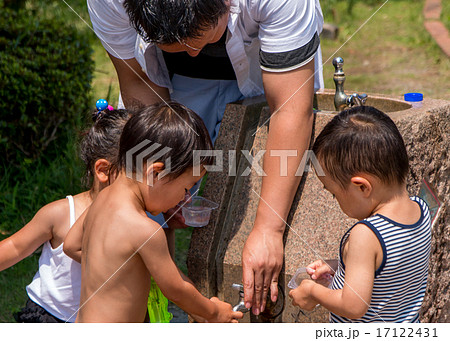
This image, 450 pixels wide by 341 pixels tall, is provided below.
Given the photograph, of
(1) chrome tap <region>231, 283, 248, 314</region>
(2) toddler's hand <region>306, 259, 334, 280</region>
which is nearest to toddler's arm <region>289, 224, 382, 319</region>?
(2) toddler's hand <region>306, 259, 334, 280</region>

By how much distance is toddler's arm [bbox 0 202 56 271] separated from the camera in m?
2.33

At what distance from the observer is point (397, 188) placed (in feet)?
6.61

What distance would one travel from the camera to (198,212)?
2602 millimetres

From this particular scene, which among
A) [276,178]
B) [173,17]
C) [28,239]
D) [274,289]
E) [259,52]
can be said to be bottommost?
[274,289]

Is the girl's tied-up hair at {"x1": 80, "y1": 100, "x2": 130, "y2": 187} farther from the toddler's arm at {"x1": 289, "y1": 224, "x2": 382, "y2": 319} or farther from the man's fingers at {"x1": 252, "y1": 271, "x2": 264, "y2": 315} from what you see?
the toddler's arm at {"x1": 289, "y1": 224, "x2": 382, "y2": 319}

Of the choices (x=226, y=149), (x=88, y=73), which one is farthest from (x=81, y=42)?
(x=226, y=149)

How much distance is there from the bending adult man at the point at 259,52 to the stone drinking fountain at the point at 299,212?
110 mm

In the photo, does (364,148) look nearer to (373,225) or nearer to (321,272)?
(373,225)

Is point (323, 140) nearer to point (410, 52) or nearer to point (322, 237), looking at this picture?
point (322, 237)

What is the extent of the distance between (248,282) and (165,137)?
0.66 m

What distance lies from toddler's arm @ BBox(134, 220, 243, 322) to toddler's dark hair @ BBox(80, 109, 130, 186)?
417 millimetres

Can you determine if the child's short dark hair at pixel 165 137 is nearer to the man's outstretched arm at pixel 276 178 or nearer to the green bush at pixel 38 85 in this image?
the man's outstretched arm at pixel 276 178

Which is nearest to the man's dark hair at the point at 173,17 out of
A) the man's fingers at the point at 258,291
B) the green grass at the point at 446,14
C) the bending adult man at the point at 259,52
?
the bending adult man at the point at 259,52

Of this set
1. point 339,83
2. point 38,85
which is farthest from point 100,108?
point 38,85
